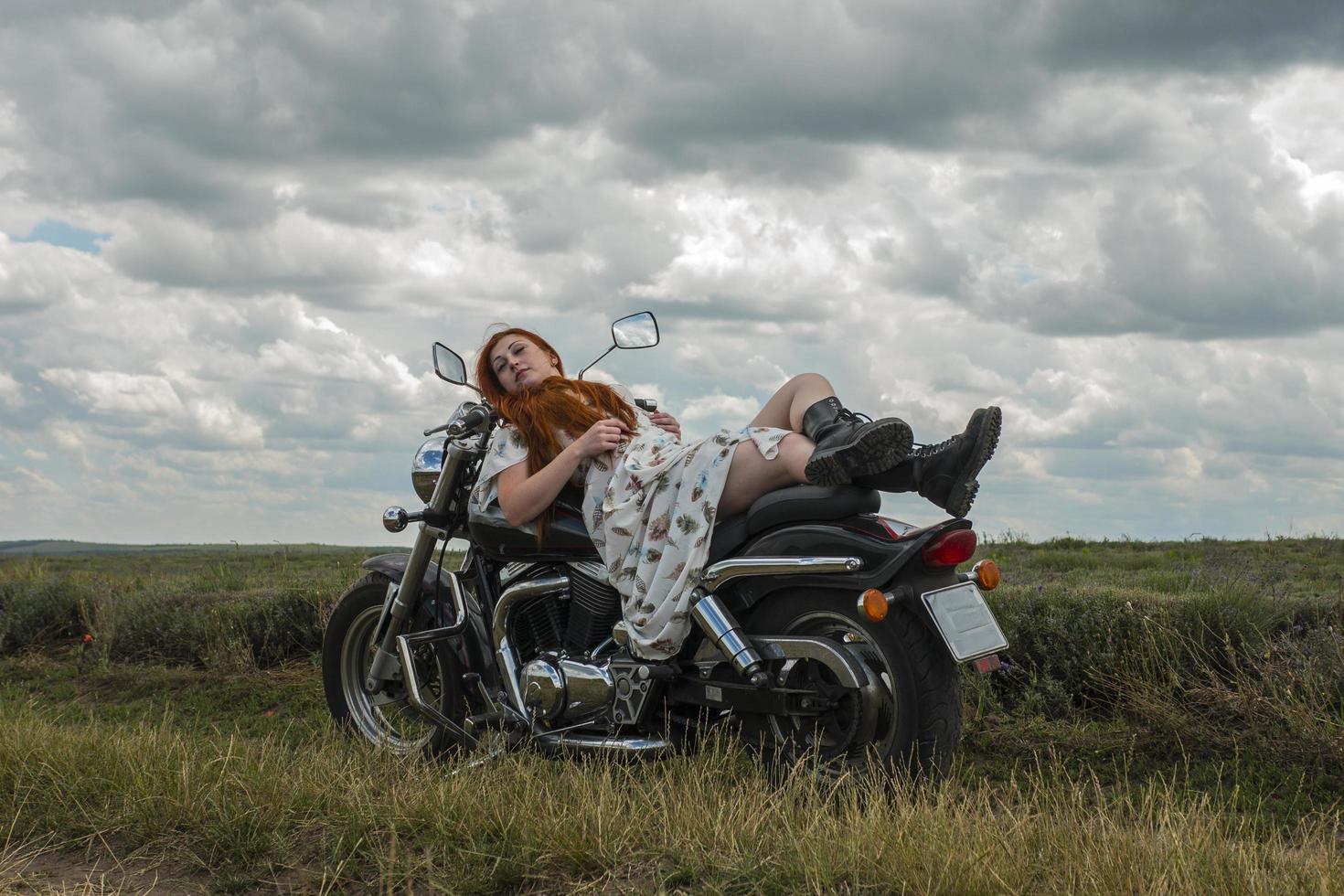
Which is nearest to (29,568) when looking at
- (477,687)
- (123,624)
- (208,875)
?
(123,624)

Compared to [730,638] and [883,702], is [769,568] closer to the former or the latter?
[730,638]

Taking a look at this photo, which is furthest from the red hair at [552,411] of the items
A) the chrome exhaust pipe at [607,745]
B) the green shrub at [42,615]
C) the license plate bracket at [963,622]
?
the green shrub at [42,615]

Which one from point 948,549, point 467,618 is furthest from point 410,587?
point 948,549

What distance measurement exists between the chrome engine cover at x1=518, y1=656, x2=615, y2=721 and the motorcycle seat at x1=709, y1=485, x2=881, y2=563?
707 millimetres

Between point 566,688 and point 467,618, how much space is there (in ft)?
2.54

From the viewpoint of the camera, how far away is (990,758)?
19.1 ft

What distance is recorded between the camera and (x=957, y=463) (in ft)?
13.7

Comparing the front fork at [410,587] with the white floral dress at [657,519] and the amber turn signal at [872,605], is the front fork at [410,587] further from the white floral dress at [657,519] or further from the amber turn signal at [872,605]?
the amber turn signal at [872,605]

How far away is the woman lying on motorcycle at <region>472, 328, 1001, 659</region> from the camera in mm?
4219

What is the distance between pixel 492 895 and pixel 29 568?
13.3m

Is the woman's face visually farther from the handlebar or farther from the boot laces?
the boot laces

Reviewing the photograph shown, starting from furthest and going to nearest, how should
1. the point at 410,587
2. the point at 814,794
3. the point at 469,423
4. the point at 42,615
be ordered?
the point at 42,615
the point at 410,587
the point at 469,423
the point at 814,794

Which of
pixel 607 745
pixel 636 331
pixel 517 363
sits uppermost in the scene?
pixel 636 331

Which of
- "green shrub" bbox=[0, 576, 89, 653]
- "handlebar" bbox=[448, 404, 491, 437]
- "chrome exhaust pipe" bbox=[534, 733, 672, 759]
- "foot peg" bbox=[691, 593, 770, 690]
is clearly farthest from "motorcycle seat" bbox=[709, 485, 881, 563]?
"green shrub" bbox=[0, 576, 89, 653]
